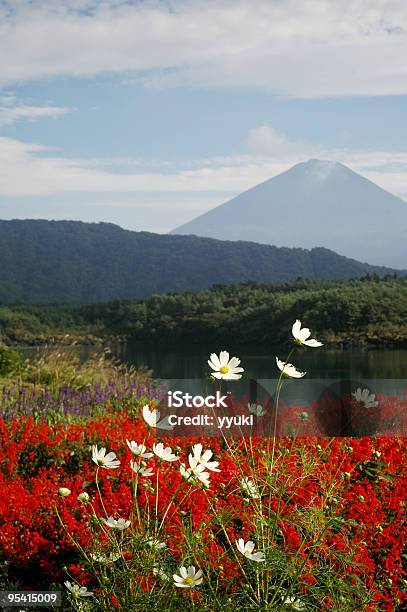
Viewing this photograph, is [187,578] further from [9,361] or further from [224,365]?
[9,361]

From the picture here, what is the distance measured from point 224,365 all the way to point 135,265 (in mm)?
136665

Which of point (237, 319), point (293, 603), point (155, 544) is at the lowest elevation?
point (237, 319)

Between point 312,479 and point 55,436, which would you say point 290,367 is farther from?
point 55,436

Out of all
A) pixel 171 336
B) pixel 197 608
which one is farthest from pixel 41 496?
pixel 171 336

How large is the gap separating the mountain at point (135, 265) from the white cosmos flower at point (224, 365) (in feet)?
374

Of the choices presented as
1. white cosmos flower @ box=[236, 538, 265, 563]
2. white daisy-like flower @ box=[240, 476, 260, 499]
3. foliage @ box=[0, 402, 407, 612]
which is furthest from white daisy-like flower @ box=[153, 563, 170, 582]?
white daisy-like flower @ box=[240, 476, 260, 499]

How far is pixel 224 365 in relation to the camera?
3.51 metres

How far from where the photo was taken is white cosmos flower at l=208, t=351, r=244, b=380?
3.45 metres

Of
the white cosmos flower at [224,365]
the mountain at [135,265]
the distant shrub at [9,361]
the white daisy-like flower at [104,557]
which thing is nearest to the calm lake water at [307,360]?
the distant shrub at [9,361]

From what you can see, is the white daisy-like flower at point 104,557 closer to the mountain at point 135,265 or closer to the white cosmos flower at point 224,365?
the white cosmos flower at point 224,365

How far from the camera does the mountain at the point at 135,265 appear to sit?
12638cm

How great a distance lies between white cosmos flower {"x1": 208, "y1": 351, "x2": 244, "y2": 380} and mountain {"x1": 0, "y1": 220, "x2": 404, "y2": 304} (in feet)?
374

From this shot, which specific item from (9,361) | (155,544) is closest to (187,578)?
(155,544)

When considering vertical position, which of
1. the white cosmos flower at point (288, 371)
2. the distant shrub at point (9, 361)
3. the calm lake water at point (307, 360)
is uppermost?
the white cosmos flower at point (288, 371)
